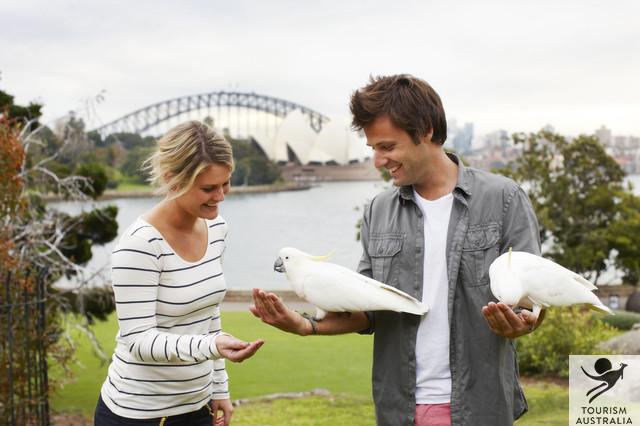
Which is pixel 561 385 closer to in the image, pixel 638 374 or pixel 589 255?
pixel 638 374

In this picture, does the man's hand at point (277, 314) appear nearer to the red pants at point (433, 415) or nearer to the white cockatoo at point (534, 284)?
the red pants at point (433, 415)

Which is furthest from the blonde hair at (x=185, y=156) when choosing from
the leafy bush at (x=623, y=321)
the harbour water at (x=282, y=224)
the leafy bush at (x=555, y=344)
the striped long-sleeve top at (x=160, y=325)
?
the leafy bush at (x=623, y=321)

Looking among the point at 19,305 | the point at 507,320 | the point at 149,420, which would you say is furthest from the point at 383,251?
the point at 19,305

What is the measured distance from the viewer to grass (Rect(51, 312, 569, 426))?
7.55 metres

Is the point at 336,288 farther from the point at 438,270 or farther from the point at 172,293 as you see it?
the point at 172,293

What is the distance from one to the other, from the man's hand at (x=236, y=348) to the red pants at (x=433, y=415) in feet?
1.83

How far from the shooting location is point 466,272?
7.23 ft

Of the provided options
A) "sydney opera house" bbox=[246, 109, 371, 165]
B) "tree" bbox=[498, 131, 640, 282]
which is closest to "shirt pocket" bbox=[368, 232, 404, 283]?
"tree" bbox=[498, 131, 640, 282]

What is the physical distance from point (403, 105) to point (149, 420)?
4.68ft

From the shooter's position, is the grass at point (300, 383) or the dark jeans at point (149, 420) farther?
the grass at point (300, 383)

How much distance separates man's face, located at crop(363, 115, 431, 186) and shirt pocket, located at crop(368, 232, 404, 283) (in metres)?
0.20

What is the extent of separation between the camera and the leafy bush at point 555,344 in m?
9.46

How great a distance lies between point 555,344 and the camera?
9.65m

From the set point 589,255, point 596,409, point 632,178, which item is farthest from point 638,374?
point 632,178
